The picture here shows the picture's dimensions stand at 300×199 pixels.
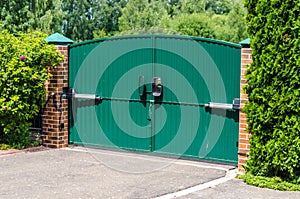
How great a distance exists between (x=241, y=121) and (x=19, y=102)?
3.94 metres

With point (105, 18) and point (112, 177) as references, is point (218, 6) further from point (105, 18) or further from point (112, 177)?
point (112, 177)

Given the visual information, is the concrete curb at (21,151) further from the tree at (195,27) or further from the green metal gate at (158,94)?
the tree at (195,27)

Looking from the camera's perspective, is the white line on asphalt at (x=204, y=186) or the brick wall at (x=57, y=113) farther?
the brick wall at (x=57, y=113)

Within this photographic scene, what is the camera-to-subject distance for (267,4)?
21.2ft

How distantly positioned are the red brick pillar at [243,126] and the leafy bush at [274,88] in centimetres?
30

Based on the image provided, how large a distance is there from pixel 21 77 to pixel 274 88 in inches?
176

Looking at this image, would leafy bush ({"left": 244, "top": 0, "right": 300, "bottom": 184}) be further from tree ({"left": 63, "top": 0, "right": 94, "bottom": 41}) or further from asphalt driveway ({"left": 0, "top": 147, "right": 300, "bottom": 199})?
tree ({"left": 63, "top": 0, "right": 94, "bottom": 41})

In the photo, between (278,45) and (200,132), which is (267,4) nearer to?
(278,45)

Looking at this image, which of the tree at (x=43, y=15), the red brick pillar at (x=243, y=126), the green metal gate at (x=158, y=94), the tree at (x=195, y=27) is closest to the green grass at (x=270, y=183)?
the red brick pillar at (x=243, y=126)

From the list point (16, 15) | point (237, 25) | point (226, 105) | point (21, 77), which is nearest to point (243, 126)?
point (226, 105)

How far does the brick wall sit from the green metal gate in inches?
5.7

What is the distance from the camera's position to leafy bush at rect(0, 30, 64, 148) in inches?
336

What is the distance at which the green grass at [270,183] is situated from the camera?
6320mm

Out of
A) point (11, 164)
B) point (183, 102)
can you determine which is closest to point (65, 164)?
point (11, 164)
